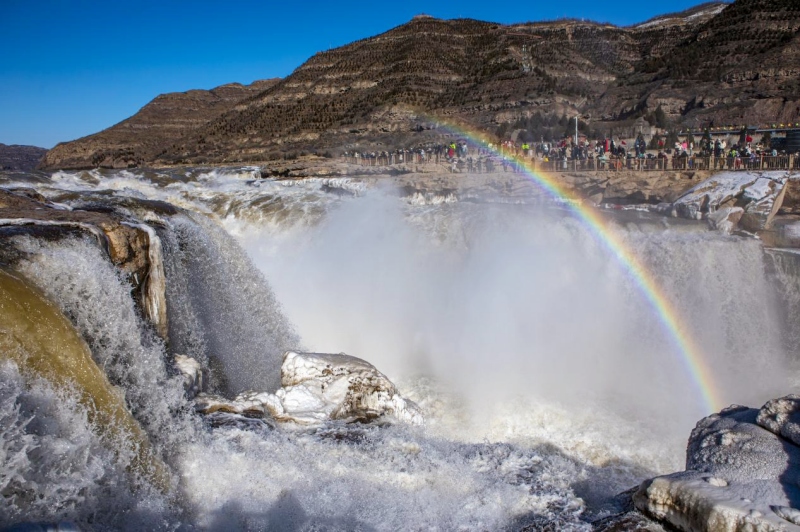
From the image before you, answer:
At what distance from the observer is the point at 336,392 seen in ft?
23.1

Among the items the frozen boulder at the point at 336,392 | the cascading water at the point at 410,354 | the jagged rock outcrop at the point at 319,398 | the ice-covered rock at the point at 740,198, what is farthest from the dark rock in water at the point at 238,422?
the ice-covered rock at the point at 740,198

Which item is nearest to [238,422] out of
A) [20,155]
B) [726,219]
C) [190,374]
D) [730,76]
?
[190,374]

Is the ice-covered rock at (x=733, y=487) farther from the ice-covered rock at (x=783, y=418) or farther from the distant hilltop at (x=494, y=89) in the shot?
the distant hilltop at (x=494, y=89)

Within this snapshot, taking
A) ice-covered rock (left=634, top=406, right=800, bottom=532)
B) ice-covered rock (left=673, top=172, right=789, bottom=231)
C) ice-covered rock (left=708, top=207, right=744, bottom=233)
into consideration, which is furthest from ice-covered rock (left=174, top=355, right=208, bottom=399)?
ice-covered rock (left=673, top=172, right=789, bottom=231)

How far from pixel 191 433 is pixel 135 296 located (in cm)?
219

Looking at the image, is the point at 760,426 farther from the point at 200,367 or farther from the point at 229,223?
the point at 229,223

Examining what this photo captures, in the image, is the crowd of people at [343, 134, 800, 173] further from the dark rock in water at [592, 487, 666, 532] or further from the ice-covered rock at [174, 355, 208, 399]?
the ice-covered rock at [174, 355, 208, 399]

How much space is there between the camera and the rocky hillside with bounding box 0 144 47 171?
79.9 metres

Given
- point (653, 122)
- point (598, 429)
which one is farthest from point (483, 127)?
point (598, 429)

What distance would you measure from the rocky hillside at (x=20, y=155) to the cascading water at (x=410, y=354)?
78.4 meters

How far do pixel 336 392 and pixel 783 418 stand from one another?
4.67m

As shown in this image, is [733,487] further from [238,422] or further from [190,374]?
[190,374]

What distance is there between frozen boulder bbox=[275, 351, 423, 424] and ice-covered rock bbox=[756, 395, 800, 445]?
4004mm

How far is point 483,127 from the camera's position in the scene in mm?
38656
